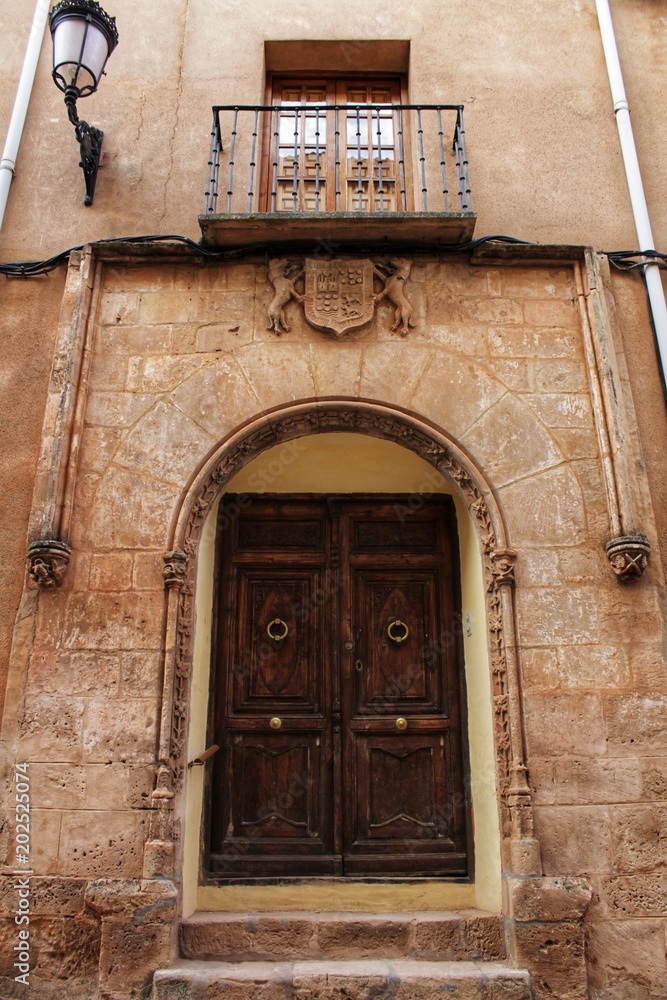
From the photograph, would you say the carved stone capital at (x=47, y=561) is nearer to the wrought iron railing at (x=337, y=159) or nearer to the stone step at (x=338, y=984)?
the stone step at (x=338, y=984)

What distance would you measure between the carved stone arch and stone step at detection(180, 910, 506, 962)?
18.3 inches

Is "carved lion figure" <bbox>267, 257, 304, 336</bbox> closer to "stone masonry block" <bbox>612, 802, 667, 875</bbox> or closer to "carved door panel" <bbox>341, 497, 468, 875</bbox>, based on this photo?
"carved door panel" <bbox>341, 497, 468, 875</bbox>

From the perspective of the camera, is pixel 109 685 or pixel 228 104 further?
pixel 228 104

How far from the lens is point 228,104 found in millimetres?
5965

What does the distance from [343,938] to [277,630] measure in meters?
2.02

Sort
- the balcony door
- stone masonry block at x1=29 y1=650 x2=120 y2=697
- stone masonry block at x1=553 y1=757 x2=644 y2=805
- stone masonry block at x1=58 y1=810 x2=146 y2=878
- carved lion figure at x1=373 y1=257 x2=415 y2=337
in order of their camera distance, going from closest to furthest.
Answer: stone masonry block at x1=58 y1=810 x2=146 y2=878
stone masonry block at x1=553 y1=757 x2=644 y2=805
stone masonry block at x1=29 y1=650 x2=120 y2=697
carved lion figure at x1=373 y1=257 x2=415 y2=337
the balcony door

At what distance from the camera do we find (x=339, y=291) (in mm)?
5055

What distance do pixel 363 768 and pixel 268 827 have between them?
73cm

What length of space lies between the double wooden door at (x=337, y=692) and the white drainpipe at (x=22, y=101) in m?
2.93

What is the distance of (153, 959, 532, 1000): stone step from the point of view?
360cm

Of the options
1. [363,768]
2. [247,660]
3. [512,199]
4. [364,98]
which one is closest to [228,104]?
[364,98]

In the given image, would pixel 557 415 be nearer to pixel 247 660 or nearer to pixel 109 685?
pixel 247 660

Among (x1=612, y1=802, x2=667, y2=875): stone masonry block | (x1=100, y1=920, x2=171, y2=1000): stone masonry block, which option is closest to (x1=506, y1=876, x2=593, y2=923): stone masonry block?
(x1=612, y1=802, x2=667, y2=875): stone masonry block

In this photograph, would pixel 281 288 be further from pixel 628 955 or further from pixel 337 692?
pixel 628 955
